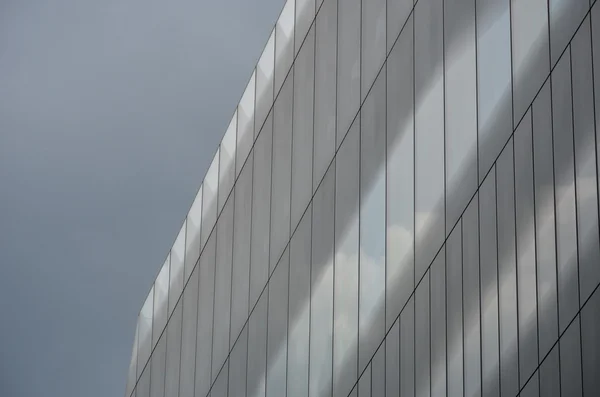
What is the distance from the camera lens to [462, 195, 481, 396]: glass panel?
1767 centimetres

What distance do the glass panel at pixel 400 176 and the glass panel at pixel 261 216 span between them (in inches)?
187

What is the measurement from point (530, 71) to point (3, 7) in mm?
63394

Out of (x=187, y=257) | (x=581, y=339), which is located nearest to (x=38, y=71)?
(x=187, y=257)

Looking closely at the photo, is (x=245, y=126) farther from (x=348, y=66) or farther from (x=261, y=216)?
(x=348, y=66)

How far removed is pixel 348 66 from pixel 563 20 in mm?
6454

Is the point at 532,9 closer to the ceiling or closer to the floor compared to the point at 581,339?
closer to the ceiling

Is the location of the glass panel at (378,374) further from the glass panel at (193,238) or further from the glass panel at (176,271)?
the glass panel at (176,271)

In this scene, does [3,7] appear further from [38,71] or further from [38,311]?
[38,311]

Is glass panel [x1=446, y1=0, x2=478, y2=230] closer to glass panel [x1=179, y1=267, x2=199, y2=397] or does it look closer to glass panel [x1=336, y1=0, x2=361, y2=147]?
glass panel [x1=336, y1=0, x2=361, y2=147]

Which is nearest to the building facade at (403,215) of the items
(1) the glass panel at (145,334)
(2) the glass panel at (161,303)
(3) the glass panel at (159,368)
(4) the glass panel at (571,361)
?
(4) the glass panel at (571,361)

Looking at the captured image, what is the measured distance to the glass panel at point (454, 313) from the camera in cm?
1802

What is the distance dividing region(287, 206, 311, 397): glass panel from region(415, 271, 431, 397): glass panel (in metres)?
3.92

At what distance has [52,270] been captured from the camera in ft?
234

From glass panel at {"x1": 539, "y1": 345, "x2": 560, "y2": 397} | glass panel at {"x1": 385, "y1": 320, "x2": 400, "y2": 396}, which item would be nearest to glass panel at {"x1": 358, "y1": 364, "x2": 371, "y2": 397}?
glass panel at {"x1": 385, "y1": 320, "x2": 400, "y2": 396}
